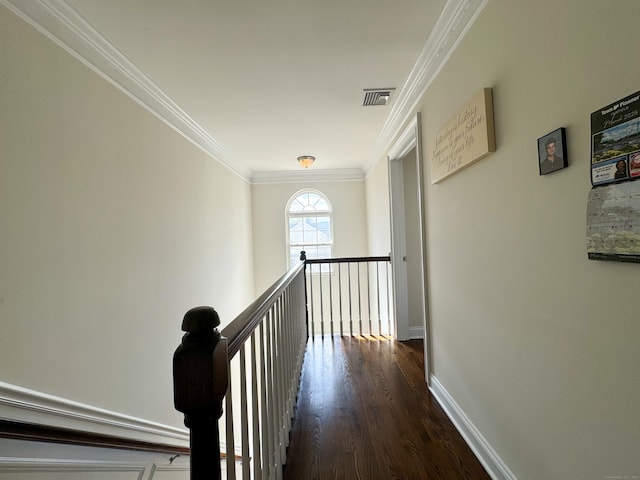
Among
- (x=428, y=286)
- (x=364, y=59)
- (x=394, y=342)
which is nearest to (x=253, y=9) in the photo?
(x=364, y=59)

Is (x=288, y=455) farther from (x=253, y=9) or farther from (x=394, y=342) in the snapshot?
(x=253, y=9)

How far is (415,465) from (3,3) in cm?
278

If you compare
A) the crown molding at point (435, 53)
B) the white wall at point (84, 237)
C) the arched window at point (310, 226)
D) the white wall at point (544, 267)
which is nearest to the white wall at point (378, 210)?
the arched window at point (310, 226)

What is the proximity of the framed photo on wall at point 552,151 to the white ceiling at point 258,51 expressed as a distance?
0.86 m

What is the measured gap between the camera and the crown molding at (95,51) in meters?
1.45

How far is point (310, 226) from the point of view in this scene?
5883 mm

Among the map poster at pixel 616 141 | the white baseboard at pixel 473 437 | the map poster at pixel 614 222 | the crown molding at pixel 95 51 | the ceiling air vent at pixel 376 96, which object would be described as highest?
the ceiling air vent at pixel 376 96

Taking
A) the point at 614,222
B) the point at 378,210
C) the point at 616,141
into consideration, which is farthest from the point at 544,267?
the point at 378,210

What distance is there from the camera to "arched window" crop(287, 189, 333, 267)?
586 centimetres

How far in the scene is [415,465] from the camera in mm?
1627

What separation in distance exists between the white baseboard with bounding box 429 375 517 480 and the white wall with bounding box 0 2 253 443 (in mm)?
1976

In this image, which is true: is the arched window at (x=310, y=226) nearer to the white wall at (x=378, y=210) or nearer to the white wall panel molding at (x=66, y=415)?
the white wall at (x=378, y=210)

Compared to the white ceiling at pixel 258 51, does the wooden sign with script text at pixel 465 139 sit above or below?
below

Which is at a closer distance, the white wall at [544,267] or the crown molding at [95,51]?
the white wall at [544,267]
